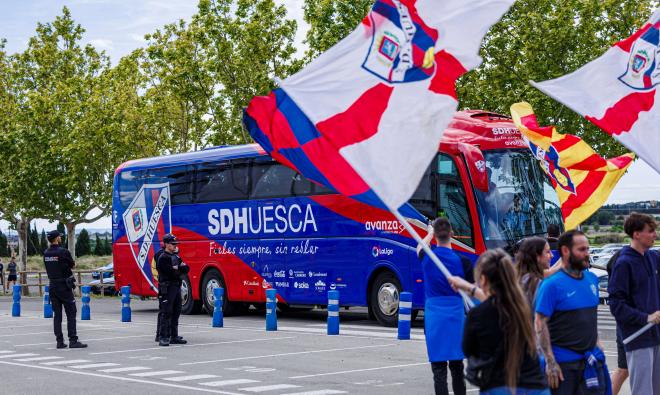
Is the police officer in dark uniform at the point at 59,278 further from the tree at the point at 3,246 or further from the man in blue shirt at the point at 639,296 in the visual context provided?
the tree at the point at 3,246

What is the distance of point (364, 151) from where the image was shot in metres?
8.78

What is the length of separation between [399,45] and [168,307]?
34.0 ft

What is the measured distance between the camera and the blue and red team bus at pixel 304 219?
20156 mm

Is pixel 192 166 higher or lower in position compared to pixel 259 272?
higher

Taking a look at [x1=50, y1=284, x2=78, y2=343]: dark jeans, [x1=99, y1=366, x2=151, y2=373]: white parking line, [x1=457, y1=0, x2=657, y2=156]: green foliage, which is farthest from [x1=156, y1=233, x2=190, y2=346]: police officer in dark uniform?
[x1=457, y1=0, x2=657, y2=156]: green foliage

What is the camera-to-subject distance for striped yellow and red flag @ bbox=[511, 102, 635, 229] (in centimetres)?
1145

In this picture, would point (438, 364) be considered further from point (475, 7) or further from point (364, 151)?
point (475, 7)

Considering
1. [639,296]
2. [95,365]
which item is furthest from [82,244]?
[639,296]

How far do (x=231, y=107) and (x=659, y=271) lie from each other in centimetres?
3094

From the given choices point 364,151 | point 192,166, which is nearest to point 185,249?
point 192,166

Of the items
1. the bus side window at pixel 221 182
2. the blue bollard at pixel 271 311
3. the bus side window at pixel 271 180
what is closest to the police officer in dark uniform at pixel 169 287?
the blue bollard at pixel 271 311

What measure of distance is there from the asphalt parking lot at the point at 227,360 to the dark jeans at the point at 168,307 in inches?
14.5

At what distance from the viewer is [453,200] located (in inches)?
802

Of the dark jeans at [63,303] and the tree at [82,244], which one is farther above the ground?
the tree at [82,244]
